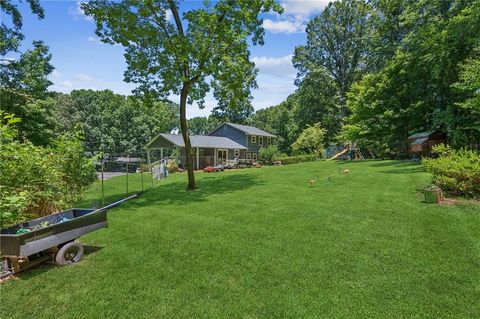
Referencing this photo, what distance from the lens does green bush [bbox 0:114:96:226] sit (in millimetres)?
6008

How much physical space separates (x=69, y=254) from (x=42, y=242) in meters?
0.70

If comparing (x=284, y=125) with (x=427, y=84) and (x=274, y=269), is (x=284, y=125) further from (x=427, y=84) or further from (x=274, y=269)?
(x=274, y=269)

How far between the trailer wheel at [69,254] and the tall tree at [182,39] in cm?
985

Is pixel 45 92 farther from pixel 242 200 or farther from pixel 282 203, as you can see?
pixel 282 203

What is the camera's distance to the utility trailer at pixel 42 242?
4.96m

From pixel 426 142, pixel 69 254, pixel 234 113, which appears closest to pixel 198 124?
pixel 234 113

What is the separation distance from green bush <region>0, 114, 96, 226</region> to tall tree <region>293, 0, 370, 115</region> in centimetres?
3699

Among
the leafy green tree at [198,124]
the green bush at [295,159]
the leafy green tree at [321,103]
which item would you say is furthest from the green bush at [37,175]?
the leafy green tree at [198,124]

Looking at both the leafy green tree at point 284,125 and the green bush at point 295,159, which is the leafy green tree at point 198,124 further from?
the green bush at point 295,159

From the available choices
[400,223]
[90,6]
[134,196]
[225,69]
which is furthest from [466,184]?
[90,6]

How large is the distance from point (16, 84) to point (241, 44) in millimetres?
16806

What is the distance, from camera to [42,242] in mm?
5371

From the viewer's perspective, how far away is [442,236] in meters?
6.50

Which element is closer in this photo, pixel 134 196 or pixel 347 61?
pixel 134 196
